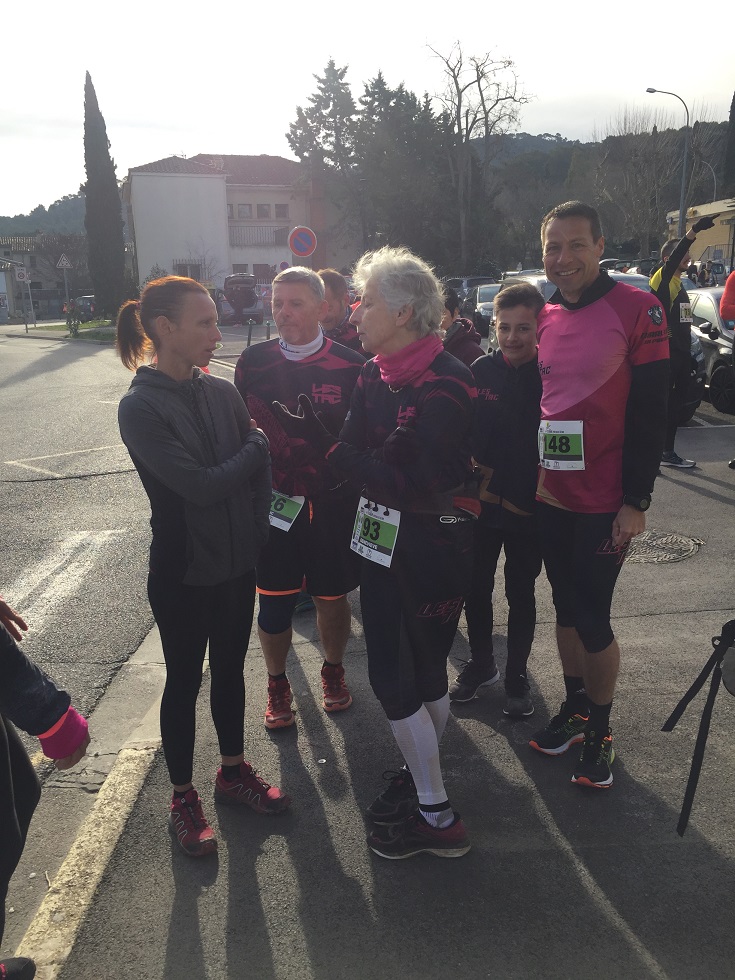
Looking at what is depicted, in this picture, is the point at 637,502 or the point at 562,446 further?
the point at 562,446

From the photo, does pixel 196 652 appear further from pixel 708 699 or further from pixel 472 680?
pixel 708 699

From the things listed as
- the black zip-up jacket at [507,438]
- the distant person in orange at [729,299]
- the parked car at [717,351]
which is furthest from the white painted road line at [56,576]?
the parked car at [717,351]

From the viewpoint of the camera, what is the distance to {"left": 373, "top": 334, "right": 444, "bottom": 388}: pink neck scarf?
9.03ft

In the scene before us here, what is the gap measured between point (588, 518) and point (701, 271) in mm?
35951

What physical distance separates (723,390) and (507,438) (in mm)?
8917

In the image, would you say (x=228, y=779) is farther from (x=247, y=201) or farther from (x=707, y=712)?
(x=247, y=201)

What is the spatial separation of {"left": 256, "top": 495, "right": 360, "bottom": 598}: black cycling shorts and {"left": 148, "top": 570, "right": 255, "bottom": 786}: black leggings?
0.61 metres

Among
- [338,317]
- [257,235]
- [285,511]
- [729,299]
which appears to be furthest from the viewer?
[257,235]

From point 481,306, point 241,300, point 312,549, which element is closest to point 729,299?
point 312,549

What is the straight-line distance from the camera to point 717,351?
11805 mm

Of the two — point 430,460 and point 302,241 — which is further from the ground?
point 302,241

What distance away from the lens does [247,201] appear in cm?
6381

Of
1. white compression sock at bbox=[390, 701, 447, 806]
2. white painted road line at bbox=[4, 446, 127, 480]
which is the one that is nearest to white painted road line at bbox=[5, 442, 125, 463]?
white painted road line at bbox=[4, 446, 127, 480]

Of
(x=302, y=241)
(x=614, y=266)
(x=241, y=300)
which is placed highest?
(x=302, y=241)
